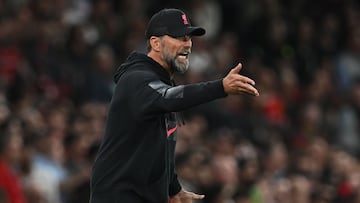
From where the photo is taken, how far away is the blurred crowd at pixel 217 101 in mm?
10648

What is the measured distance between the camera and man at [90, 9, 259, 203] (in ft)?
21.1

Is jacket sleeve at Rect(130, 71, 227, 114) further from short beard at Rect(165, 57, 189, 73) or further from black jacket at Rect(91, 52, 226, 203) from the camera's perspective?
short beard at Rect(165, 57, 189, 73)

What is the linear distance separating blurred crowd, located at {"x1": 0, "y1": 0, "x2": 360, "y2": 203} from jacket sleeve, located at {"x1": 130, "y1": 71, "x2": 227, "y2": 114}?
3071 mm

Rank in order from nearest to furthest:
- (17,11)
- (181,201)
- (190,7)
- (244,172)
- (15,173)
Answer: (181,201), (15,173), (244,172), (17,11), (190,7)

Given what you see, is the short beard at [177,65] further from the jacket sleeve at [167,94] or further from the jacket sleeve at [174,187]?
the jacket sleeve at [174,187]

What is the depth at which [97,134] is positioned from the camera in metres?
11.6

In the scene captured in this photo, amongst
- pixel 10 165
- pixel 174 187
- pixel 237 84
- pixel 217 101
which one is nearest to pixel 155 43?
pixel 237 84

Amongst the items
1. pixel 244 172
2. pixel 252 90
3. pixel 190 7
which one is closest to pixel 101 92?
pixel 244 172

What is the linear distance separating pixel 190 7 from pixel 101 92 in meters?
3.35

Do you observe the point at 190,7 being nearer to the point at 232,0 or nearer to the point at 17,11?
the point at 232,0

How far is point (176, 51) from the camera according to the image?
6535 millimetres

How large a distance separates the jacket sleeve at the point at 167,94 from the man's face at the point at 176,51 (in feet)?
0.69

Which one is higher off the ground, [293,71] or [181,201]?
[181,201]

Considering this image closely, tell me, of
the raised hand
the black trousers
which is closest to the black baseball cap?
the raised hand
